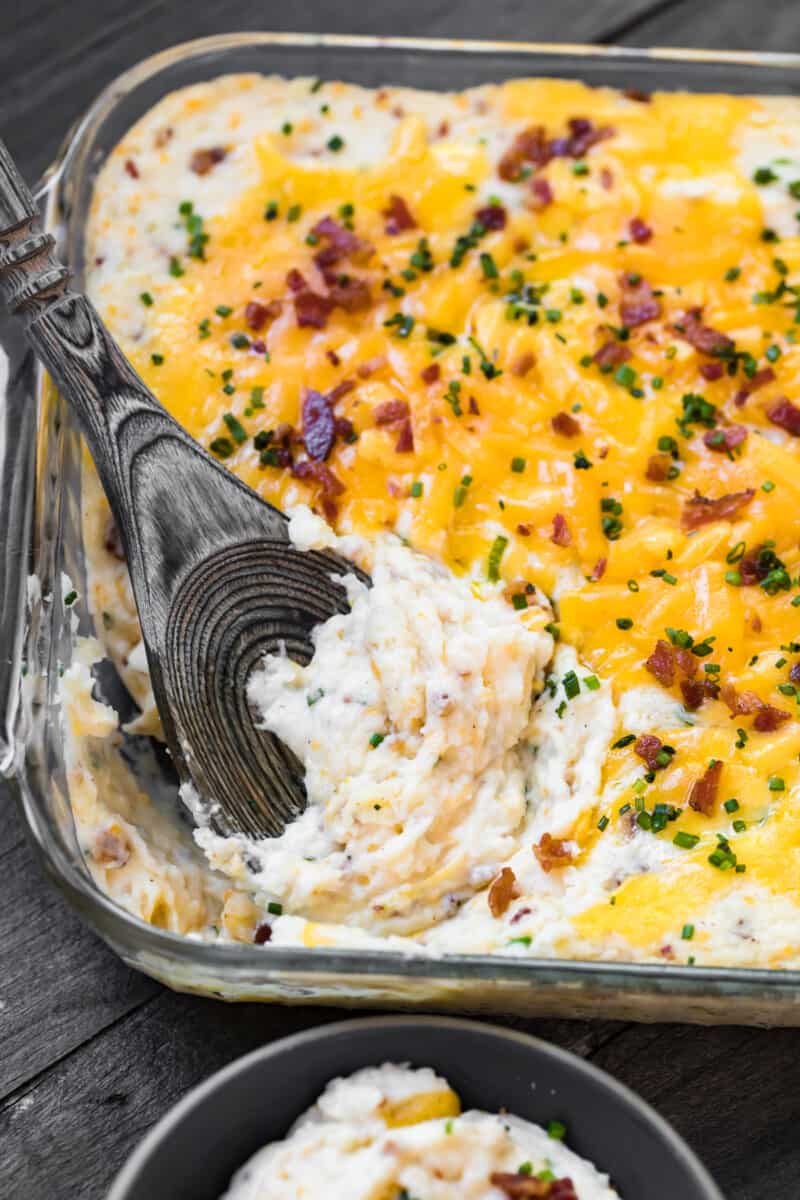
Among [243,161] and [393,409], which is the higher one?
[243,161]

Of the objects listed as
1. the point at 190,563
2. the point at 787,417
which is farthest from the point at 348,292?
the point at 787,417

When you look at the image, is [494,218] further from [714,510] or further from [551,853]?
[551,853]

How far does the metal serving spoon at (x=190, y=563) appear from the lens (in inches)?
93.0

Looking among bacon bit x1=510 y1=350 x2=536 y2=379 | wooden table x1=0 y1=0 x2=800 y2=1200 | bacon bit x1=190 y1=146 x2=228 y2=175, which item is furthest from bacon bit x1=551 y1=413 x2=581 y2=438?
wooden table x1=0 y1=0 x2=800 y2=1200

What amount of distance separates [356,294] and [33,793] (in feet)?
3.97

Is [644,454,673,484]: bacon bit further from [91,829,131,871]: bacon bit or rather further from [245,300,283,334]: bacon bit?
[91,829,131,871]: bacon bit

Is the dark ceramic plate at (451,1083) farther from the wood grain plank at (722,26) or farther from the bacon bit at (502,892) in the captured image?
the wood grain plank at (722,26)

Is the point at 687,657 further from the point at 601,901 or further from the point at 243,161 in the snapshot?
the point at 243,161

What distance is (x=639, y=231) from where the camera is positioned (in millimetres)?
2787

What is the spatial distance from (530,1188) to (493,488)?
1.26 meters

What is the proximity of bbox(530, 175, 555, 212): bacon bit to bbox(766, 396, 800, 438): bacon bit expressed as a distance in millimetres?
681

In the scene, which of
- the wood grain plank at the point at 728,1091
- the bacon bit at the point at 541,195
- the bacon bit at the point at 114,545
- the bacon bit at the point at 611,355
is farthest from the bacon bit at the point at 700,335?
the wood grain plank at the point at 728,1091

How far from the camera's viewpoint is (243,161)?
Answer: 2.85 meters

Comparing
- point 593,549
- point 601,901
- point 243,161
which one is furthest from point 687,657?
point 243,161
